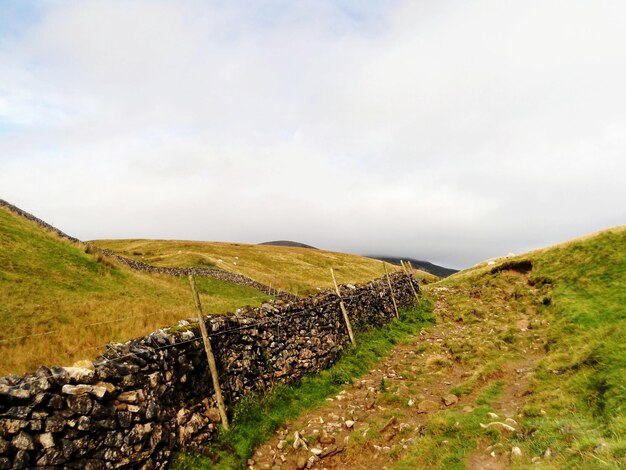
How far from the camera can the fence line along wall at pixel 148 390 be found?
7270mm

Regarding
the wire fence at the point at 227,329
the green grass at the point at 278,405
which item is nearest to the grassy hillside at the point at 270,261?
the wire fence at the point at 227,329

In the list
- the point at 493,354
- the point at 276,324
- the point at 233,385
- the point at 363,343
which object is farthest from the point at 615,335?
the point at 233,385

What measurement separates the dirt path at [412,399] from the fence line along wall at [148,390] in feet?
6.94

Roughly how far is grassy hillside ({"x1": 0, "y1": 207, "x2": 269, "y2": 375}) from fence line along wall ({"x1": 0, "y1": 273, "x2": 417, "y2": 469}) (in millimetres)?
2468

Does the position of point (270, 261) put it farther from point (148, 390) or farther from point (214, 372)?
point (148, 390)

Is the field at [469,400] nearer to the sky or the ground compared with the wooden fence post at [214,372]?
nearer to the ground

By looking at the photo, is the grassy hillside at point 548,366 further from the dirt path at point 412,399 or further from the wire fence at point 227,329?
the wire fence at point 227,329

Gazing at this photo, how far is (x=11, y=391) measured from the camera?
7043 millimetres

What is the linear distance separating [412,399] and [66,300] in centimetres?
1815

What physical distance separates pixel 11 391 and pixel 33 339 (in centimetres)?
755

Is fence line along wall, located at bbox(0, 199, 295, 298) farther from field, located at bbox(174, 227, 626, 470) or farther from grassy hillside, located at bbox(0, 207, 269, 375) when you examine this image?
field, located at bbox(174, 227, 626, 470)

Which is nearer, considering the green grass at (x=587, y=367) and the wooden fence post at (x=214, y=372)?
the green grass at (x=587, y=367)

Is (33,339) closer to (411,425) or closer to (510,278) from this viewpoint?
(411,425)

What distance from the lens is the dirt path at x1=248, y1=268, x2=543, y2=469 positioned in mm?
10242
